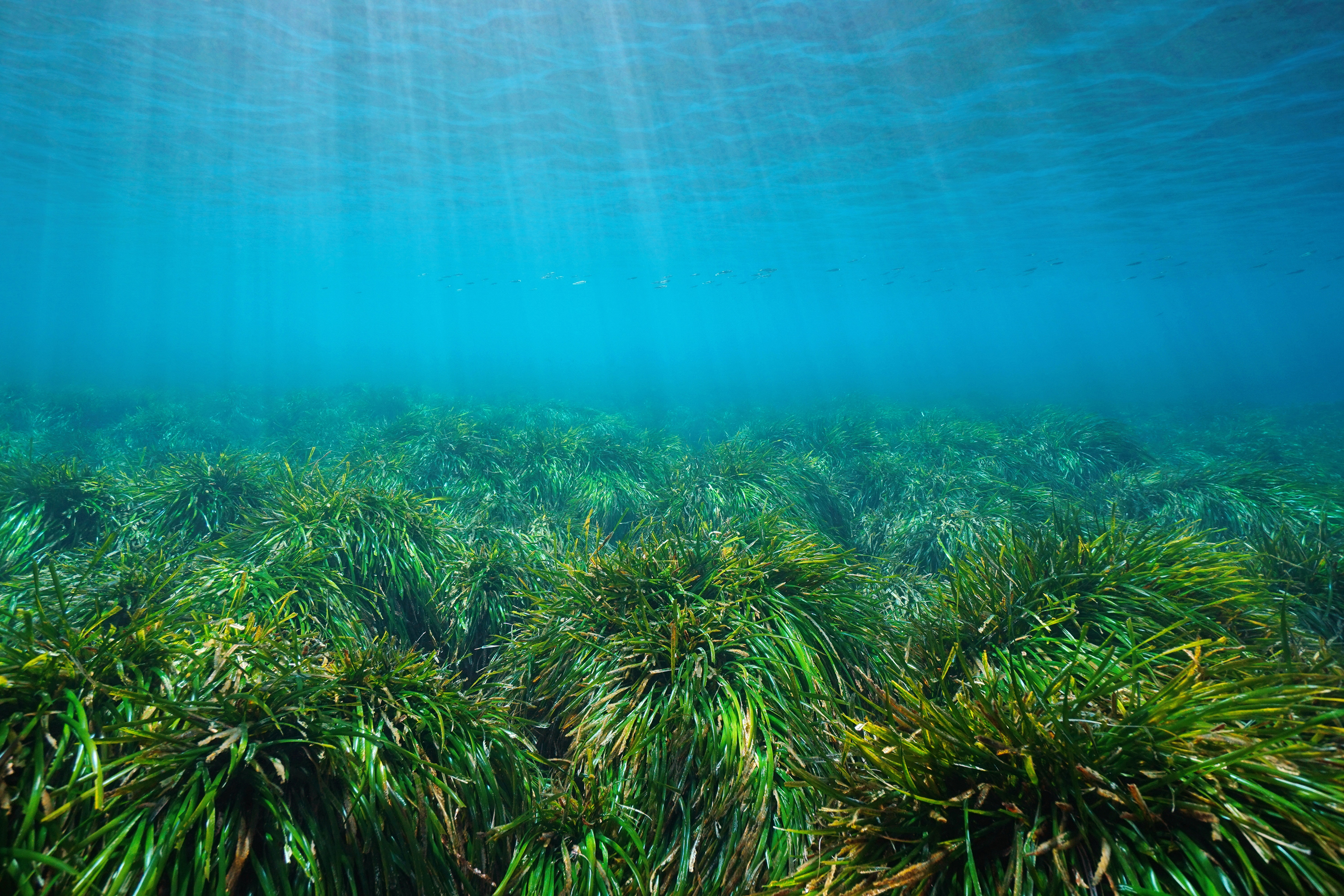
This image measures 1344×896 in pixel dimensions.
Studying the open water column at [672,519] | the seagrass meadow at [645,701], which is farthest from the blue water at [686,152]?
the seagrass meadow at [645,701]

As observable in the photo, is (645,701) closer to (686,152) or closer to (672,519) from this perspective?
(672,519)

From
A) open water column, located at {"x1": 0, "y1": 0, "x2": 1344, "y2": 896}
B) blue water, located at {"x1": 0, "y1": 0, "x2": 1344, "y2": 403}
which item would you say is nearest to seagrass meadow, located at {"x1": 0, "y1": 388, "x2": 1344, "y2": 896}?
open water column, located at {"x1": 0, "y1": 0, "x2": 1344, "y2": 896}

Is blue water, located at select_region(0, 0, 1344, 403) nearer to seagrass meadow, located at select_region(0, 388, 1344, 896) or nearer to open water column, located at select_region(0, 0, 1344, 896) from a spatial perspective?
open water column, located at select_region(0, 0, 1344, 896)

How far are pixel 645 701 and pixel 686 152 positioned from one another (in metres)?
19.8

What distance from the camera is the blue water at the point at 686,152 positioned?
38.4ft

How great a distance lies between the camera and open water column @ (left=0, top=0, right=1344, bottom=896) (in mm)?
1966

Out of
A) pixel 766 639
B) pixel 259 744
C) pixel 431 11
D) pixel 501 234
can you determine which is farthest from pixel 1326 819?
→ pixel 501 234

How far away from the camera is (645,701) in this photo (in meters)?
3.31

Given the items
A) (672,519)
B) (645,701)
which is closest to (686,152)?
→ (672,519)

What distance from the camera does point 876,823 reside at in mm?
2105

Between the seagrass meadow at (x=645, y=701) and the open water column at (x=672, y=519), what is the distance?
0.03m

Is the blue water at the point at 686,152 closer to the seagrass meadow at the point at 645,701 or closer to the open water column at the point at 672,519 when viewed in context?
the open water column at the point at 672,519

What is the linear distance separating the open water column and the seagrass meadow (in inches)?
1.2

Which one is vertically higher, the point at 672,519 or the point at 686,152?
the point at 686,152
